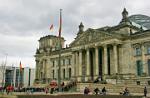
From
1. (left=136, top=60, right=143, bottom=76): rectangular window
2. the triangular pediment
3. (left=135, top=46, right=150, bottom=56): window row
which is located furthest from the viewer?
the triangular pediment

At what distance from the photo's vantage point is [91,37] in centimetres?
7756

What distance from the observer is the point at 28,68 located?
163 m

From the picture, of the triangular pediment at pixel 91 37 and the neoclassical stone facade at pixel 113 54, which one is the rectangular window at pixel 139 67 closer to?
the neoclassical stone facade at pixel 113 54

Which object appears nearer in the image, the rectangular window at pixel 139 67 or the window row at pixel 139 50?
the window row at pixel 139 50

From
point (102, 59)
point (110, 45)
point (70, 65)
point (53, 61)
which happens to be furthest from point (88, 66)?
point (53, 61)

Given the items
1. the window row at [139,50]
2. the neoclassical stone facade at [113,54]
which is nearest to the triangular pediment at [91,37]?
the neoclassical stone facade at [113,54]

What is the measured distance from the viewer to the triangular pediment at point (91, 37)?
7294cm

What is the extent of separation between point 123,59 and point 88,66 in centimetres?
1127

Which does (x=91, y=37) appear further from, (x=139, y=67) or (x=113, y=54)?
(x=139, y=67)

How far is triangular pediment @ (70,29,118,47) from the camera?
72938mm

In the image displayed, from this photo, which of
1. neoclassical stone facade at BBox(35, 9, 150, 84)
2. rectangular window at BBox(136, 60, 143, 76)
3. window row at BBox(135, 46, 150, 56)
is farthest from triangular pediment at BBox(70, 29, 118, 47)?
rectangular window at BBox(136, 60, 143, 76)

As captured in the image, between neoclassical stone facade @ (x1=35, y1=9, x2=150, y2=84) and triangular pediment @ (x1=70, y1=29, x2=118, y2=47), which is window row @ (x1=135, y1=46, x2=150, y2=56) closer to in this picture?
neoclassical stone facade @ (x1=35, y1=9, x2=150, y2=84)

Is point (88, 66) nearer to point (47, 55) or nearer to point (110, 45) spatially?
point (110, 45)

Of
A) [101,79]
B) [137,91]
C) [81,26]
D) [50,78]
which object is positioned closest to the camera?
[137,91]
